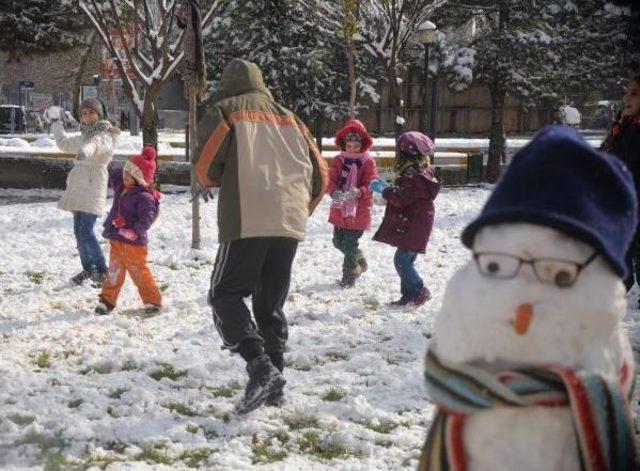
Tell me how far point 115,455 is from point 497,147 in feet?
50.8

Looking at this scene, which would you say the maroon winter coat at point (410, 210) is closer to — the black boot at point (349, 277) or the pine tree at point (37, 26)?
the black boot at point (349, 277)

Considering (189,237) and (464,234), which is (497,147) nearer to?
(189,237)

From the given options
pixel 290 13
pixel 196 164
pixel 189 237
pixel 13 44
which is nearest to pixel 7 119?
pixel 13 44

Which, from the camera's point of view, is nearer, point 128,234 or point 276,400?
point 276,400

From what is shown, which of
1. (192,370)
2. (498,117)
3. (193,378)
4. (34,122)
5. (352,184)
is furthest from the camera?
(34,122)

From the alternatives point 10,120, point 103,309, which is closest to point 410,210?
point 103,309

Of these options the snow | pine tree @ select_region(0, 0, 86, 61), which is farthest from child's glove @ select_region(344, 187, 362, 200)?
pine tree @ select_region(0, 0, 86, 61)

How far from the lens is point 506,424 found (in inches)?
60.9

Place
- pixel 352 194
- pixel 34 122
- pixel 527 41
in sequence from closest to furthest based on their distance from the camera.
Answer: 1. pixel 352 194
2. pixel 527 41
3. pixel 34 122

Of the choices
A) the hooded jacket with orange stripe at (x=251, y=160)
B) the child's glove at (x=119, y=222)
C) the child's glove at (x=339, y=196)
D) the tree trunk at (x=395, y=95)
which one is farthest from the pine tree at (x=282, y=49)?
the hooded jacket with orange stripe at (x=251, y=160)

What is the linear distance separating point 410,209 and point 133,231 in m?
2.37

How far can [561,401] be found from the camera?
1.52 metres

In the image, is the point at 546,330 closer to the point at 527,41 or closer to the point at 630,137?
the point at 630,137

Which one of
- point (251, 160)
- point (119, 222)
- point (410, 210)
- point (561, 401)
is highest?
point (251, 160)
